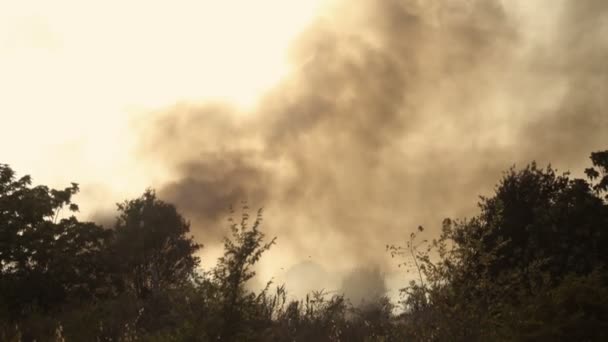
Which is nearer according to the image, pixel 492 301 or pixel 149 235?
pixel 492 301

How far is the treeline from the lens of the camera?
380 inches

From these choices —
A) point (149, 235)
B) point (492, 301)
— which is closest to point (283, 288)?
point (492, 301)

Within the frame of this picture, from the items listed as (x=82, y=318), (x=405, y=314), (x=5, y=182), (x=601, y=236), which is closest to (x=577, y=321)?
(x=405, y=314)

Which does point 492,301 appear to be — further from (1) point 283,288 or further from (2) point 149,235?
(2) point 149,235

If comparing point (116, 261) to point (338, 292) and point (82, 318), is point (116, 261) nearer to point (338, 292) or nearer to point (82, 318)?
point (82, 318)

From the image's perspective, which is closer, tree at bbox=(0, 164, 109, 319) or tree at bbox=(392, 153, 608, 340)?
tree at bbox=(392, 153, 608, 340)

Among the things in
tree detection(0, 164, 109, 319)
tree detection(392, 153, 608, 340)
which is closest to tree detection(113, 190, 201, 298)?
tree detection(0, 164, 109, 319)

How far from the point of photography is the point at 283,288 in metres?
14.0

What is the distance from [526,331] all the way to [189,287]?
6432 mm

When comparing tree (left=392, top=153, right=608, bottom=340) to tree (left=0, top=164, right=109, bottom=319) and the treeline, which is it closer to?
the treeline

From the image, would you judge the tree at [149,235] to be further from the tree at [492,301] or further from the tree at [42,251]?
the tree at [492,301]

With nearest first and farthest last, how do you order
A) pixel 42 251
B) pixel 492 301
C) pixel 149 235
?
pixel 492 301 < pixel 42 251 < pixel 149 235

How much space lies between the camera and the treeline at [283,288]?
9648 millimetres

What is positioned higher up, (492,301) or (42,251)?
(42,251)
